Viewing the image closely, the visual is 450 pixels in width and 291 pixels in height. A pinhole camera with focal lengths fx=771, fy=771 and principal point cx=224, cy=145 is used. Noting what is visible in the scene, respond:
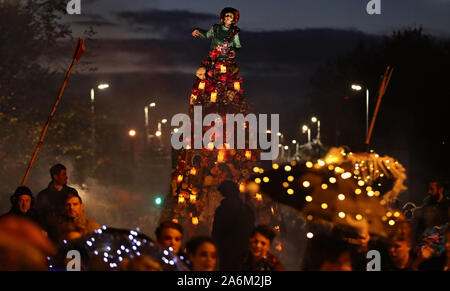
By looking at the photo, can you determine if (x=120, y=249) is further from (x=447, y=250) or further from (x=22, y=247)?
(x=447, y=250)

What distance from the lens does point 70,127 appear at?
84.3ft

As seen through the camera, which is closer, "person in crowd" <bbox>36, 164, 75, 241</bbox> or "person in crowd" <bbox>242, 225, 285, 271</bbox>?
"person in crowd" <bbox>242, 225, 285, 271</bbox>

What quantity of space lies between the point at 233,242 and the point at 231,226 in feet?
0.84

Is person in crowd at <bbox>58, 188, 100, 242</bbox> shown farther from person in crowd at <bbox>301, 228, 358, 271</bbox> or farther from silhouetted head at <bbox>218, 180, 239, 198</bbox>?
person in crowd at <bbox>301, 228, 358, 271</bbox>

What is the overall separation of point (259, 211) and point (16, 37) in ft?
49.2

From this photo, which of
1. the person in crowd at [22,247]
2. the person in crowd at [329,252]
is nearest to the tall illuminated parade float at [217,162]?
the person in crowd at [329,252]

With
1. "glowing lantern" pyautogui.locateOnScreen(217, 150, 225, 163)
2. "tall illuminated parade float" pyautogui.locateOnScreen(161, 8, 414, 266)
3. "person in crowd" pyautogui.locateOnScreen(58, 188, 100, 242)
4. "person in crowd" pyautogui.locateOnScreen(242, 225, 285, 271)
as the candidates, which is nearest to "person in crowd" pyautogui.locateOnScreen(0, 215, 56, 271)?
"person in crowd" pyautogui.locateOnScreen(58, 188, 100, 242)

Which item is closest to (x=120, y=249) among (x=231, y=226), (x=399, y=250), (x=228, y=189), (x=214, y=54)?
(x=399, y=250)

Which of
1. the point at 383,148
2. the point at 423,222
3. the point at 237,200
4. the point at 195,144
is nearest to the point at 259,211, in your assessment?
the point at 237,200

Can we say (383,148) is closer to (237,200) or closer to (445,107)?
(445,107)

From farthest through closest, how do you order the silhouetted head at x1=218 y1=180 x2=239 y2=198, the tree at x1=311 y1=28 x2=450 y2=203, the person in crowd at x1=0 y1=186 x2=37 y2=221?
the tree at x1=311 y1=28 x2=450 y2=203 < the silhouetted head at x1=218 y1=180 x2=239 y2=198 < the person in crowd at x1=0 y1=186 x2=37 y2=221

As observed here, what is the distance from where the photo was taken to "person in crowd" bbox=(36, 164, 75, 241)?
9237mm

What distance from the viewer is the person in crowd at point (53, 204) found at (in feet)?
30.3

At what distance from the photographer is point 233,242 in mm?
10273
